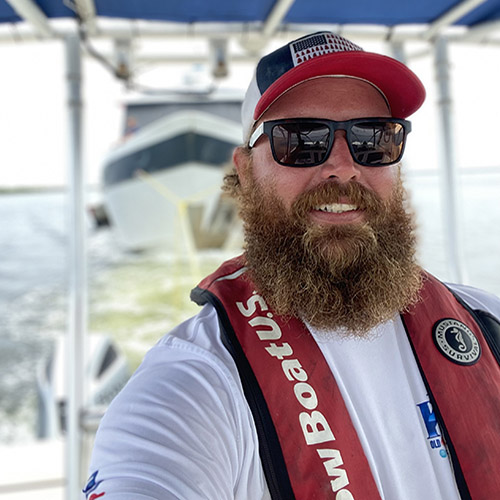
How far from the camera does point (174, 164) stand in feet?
31.4

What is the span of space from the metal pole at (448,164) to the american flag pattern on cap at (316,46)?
1149 millimetres

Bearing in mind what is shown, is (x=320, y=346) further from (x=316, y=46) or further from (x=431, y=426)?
(x=316, y=46)

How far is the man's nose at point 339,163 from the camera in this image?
854 millimetres

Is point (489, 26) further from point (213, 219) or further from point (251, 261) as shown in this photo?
point (213, 219)

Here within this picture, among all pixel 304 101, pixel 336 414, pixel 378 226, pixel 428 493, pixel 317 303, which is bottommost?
pixel 428 493

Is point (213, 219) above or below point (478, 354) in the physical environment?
above

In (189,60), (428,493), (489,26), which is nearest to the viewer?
(428,493)

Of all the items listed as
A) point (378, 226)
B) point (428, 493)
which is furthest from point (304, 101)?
point (428, 493)

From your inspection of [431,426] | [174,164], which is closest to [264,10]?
[431,426]

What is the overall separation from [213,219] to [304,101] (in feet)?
35.5

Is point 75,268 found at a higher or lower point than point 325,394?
higher

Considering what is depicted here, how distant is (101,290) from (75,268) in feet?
44.7

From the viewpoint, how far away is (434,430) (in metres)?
0.72

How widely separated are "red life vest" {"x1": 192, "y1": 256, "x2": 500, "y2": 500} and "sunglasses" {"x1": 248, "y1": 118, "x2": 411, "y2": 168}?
227mm
